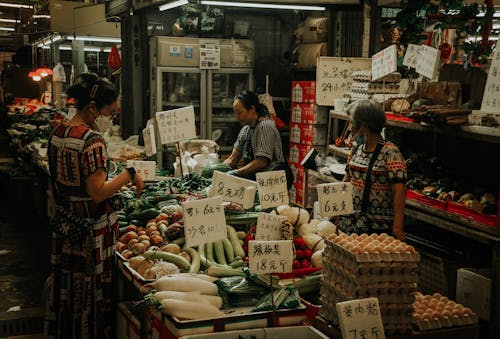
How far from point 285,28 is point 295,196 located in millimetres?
3246

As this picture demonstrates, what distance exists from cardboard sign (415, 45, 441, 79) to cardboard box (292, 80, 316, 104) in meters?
3.42

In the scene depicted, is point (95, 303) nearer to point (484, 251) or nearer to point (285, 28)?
point (484, 251)

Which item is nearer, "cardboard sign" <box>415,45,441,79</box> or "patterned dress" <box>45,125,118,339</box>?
"patterned dress" <box>45,125,118,339</box>


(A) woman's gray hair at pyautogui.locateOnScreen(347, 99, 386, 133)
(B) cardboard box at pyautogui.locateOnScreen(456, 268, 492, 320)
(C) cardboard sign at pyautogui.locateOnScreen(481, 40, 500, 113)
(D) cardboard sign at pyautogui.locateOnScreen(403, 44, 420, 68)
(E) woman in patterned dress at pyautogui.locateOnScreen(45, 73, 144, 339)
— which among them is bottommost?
(B) cardboard box at pyautogui.locateOnScreen(456, 268, 492, 320)

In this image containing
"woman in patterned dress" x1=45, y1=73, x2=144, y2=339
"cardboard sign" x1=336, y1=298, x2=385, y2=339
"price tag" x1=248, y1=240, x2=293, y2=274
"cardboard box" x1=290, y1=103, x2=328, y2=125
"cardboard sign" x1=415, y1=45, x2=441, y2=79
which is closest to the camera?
"cardboard sign" x1=336, y1=298, x2=385, y2=339

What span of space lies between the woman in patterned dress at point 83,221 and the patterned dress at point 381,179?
180 centimetres

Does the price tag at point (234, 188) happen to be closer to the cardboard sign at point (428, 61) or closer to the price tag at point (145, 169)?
the cardboard sign at point (428, 61)

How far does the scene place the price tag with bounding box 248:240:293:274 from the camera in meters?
3.15

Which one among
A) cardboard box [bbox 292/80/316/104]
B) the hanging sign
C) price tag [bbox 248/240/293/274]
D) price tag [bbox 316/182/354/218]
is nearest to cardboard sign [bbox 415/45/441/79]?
price tag [bbox 316/182/354/218]

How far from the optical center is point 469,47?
534cm

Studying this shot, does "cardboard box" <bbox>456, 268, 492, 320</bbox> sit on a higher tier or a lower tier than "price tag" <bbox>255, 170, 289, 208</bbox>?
lower

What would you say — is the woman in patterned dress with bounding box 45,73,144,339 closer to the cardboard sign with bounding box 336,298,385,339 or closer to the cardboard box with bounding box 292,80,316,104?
the cardboard sign with bounding box 336,298,385,339

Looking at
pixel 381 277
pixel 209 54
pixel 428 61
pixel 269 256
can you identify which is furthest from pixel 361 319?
pixel 209 54

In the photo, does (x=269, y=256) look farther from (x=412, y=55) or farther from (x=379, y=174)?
(x=412, y=55)
